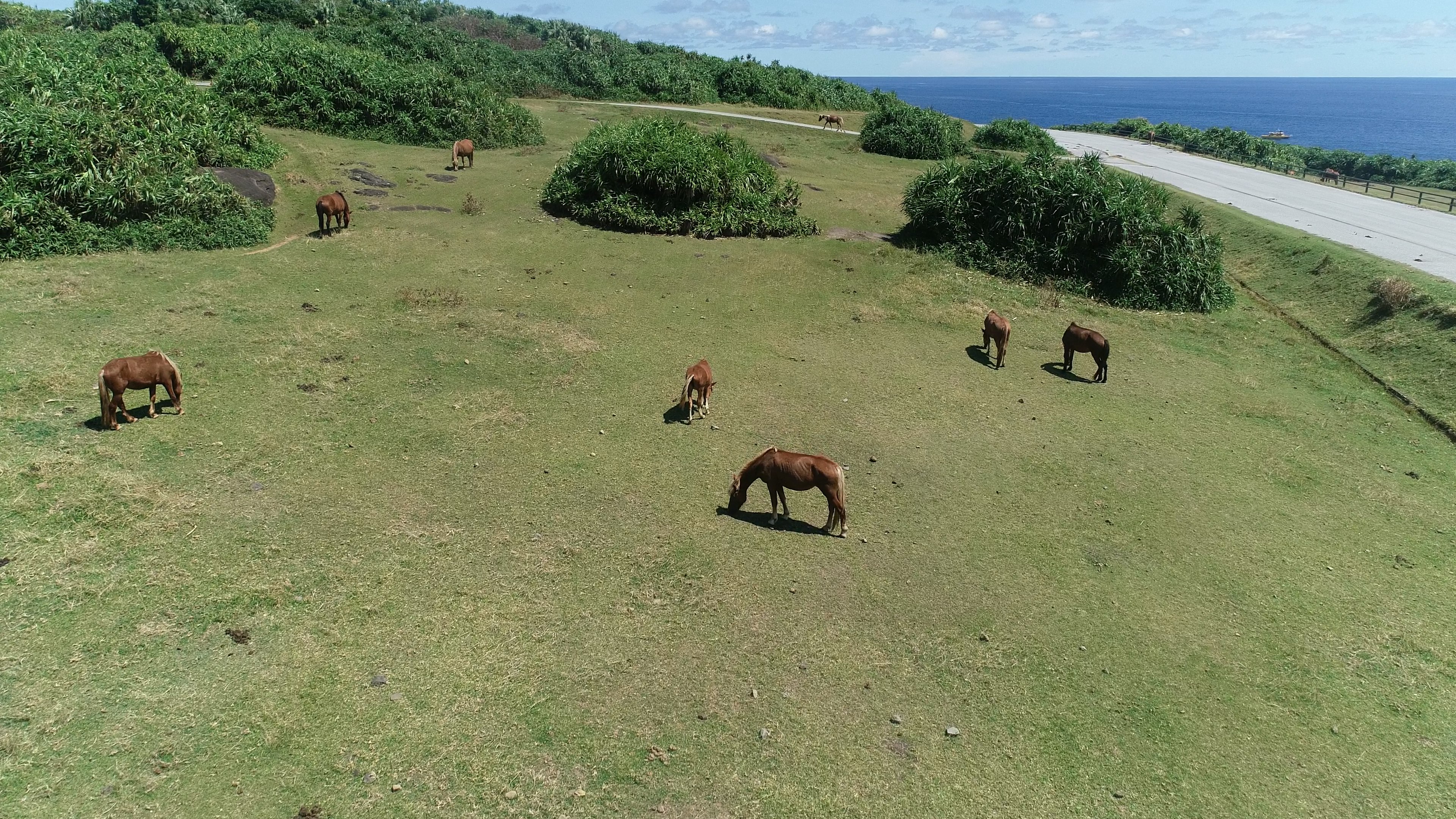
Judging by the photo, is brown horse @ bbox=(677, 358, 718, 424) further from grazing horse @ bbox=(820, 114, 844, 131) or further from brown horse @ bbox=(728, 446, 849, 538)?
grazing horse @ bbox=(820, 114, 844, 131)

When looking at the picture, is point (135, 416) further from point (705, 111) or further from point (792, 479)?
point (705, 111)

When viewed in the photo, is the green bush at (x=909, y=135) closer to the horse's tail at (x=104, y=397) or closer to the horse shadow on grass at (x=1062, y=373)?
the horse shadow on grass at (x=1062, y=373)

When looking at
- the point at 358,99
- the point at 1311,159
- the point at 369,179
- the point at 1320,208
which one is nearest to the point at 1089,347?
the point at 369,179

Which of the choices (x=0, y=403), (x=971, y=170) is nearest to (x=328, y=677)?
(x=0, y=403)

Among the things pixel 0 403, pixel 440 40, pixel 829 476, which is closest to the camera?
pixel 829 476

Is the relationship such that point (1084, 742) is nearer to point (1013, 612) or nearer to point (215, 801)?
point (1013, 612)

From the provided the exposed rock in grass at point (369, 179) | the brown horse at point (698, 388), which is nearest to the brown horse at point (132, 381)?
the brown horse at point (698, 388)
